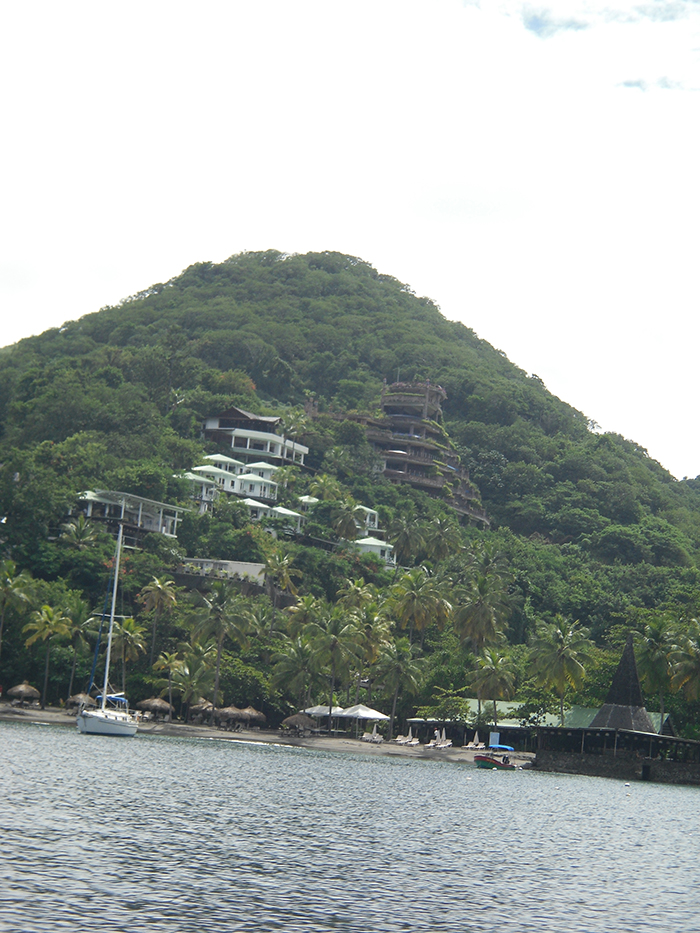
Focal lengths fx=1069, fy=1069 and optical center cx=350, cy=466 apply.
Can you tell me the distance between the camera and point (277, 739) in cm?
7775

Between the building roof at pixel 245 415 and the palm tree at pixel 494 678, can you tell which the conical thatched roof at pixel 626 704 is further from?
the building roof at pixel 245 415

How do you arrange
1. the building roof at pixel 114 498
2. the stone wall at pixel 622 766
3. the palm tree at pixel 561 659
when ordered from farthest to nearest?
the building roof at pixel 114 498 < the palm tree at pixel 561 659 < the stone wall at pixel 622 766

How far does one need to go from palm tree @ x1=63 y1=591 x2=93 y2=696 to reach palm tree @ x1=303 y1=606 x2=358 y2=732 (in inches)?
644

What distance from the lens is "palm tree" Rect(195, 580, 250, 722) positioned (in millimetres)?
79062

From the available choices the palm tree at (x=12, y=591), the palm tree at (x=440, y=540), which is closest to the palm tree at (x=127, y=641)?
the palm tree at (x=12, y=591)

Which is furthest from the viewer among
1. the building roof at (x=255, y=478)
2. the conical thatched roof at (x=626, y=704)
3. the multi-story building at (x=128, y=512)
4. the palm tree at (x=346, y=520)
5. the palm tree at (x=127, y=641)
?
the building roof at (x=255, y=478)

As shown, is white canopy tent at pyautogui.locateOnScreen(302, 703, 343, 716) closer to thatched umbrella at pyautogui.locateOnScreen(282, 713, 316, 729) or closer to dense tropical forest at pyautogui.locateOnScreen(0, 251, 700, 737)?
thatched umbrella at pyautogui.locateOnScreen(282, 713, 316, 729)

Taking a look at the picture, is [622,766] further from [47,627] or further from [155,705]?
[47,627]

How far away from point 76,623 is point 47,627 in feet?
8.62

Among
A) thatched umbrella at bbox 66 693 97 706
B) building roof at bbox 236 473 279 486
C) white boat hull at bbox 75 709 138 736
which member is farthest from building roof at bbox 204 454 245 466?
white boat hull at bbox 75 709 138 736

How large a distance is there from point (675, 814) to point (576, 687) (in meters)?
28.1

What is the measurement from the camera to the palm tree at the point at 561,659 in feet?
253

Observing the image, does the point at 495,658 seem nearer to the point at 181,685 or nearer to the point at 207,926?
the point at 181,685

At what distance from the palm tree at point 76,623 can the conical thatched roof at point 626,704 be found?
36.9m
